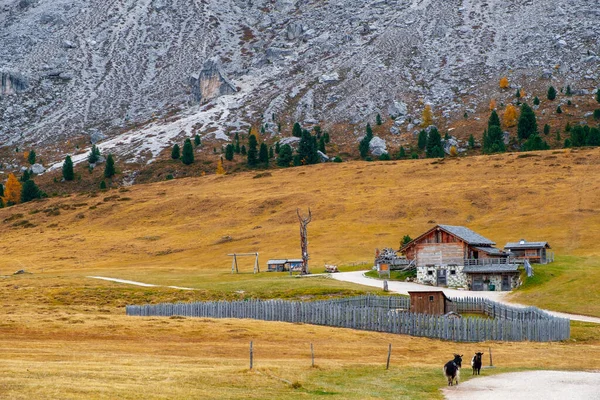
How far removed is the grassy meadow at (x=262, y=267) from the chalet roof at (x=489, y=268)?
8.98ft

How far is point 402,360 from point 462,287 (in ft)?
162

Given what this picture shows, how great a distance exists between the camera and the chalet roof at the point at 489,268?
82312 millimetres

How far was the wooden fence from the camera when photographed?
50.2 meters

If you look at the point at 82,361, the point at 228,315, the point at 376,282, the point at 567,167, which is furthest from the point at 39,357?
the point at 567,167

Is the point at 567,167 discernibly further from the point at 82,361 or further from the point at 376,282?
the point at 82,361

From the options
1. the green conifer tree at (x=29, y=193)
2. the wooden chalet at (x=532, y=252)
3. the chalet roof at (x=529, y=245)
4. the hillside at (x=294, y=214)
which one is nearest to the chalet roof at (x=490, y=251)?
the wooden chalet at (x=532, y=252)

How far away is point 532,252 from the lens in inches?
3575

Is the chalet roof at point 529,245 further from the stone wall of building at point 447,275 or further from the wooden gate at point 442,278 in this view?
the wooden gate at point 442,278

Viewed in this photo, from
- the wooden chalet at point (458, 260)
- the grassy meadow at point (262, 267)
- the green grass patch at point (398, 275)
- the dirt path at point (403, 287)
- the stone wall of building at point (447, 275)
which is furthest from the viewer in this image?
the green grass patch at point (398, 275)

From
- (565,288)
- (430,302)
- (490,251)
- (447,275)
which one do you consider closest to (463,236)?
(490,251)

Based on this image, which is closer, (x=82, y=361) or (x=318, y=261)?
(x=82, y=361)

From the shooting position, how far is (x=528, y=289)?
76938 millimetres

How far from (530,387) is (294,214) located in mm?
106345

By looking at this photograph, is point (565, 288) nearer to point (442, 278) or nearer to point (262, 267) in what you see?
point (442, 278)
